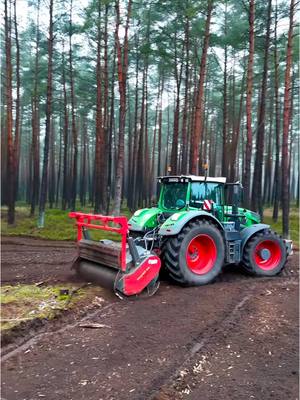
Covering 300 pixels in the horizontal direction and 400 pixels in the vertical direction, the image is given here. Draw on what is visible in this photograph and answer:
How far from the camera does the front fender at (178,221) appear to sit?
7.22 meters

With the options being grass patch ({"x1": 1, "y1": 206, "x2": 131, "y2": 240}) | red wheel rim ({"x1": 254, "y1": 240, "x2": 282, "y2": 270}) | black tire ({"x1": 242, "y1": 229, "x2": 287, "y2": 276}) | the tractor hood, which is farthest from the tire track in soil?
grass patch ({"x1": 1, "y1": 206, "x2": 131, "y2": 240})

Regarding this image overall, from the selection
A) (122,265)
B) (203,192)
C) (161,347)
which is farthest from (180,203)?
(161,347)

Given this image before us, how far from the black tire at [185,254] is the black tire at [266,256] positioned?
1011mm

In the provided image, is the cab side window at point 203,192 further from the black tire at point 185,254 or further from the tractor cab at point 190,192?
the black tire at point 185,254

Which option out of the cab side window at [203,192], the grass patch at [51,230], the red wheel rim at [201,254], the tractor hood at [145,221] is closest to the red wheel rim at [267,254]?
the red wheel rim at [201,254]

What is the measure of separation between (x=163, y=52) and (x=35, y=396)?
16541 mm

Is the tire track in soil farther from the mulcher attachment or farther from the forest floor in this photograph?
the mulcher attachment

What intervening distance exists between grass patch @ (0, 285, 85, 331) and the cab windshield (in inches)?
107

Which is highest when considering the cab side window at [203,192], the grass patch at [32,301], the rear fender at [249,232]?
the cab side window at [203,192]

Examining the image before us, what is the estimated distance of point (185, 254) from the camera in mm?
7320

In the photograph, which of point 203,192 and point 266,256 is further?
point 266,256

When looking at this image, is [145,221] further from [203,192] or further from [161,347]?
[161,347]

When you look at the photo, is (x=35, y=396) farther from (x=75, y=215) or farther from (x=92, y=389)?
(x=75, y=215)

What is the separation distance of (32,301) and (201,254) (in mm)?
3432
